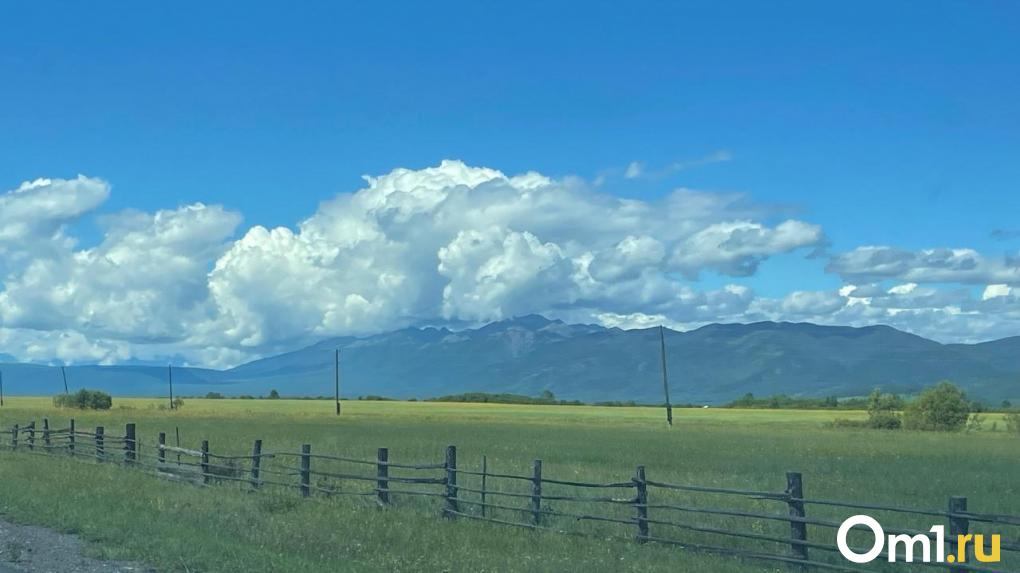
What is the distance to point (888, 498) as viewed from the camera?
2509 centimetres

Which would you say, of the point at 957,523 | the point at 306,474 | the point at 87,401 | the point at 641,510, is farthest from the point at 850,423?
the point at 87,401

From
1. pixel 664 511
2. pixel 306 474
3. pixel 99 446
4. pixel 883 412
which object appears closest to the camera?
pixel 664 511

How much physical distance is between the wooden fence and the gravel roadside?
6748mm

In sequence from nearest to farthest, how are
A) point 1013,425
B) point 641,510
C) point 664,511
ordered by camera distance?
point 641,510 < point 664,511 < point 1013,425

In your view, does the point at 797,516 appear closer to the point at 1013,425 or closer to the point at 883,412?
the point at 1013,425

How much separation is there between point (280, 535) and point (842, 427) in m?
64.5

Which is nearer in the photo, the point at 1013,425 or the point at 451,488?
the point at 451,488

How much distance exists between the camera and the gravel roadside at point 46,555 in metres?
14.3

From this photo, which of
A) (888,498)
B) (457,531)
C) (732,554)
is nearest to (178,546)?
(457,531)

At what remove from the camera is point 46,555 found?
1534 centimetres

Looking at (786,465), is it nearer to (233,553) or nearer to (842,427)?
(233,553)

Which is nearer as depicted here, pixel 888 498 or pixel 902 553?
pixel 902 553

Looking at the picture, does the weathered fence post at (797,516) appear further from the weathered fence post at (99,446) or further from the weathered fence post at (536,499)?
the weathered fence post at (99,446)

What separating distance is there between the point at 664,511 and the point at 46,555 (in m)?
11.7
